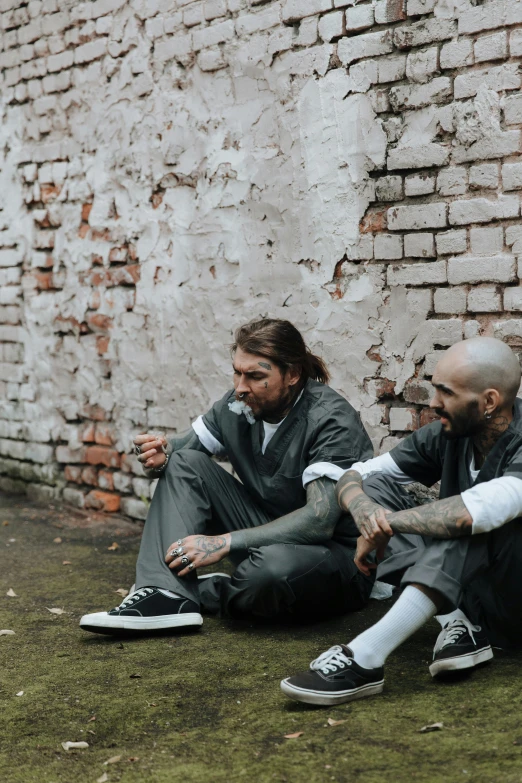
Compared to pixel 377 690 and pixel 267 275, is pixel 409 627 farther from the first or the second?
pixel 267 275

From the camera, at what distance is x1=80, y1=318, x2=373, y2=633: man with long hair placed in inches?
131

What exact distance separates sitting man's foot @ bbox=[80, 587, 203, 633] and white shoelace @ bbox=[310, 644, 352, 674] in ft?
2.62

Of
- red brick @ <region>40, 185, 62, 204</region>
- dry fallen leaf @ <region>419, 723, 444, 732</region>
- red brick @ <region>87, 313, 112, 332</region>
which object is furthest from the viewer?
red brick @ <region>40, 185, 62, 204</region>

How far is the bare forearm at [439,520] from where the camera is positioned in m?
2.64

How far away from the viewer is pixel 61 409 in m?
5.74

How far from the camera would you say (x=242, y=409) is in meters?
3.71

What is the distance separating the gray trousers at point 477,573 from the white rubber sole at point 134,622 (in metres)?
0.83

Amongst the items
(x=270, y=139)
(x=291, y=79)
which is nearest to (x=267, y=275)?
(x=270, y=139)

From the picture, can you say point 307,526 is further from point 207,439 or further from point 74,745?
point 74,745

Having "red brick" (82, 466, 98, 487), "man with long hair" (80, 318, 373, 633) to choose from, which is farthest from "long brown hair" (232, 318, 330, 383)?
"red brick" (82, 466, 98, 487)

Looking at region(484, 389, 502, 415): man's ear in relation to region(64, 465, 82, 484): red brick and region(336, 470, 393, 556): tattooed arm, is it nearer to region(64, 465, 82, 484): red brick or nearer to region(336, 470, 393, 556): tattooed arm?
region(336, 470, 393, 556): tattooed arm

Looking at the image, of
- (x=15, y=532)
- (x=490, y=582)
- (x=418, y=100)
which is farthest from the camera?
(x=15, y=532)

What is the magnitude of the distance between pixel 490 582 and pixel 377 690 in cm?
50

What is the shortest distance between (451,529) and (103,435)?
3212 millimetres
